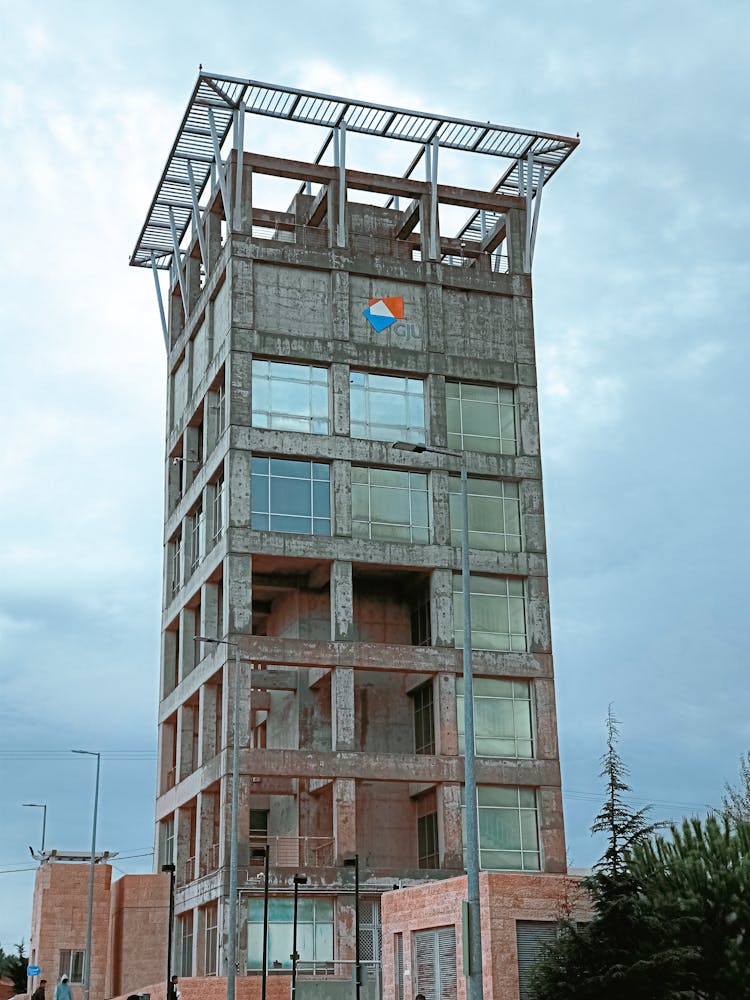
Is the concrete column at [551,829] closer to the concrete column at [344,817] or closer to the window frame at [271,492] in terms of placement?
the concrete column at [344,817]

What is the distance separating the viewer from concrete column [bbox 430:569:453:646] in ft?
219

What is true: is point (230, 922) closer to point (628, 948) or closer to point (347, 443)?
point (347, 443)

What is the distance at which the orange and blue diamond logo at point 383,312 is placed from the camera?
70812 mm

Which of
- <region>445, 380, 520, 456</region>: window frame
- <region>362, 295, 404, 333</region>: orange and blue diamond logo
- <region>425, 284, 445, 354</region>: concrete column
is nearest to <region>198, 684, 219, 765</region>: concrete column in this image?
<region>445, 380, 520, 456</region>: window frame

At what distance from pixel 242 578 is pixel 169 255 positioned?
27.6 m

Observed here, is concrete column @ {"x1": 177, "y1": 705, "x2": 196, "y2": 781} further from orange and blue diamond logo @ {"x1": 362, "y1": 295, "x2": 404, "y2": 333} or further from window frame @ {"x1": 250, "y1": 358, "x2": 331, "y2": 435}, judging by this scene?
orange and blue diamond logo @ {"x1": 362, "y1": 295, "x2": 404, "y2": 333}

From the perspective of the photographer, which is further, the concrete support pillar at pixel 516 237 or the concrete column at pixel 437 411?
the concrete support pillar at pixel 516 237

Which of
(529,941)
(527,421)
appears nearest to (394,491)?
(527,421)

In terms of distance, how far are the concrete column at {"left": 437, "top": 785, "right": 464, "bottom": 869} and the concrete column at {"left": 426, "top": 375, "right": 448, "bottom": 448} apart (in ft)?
55.4

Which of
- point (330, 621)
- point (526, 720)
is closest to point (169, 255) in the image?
point (330, 621)

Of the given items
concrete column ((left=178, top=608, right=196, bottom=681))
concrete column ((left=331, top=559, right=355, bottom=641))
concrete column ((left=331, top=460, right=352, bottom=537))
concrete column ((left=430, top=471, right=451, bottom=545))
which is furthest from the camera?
concrete column ((left=178, top=608, right=196, bottom=681))

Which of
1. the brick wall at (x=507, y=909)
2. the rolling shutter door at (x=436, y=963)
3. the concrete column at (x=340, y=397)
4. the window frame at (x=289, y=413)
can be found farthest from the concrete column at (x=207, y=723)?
the brick wall at (x=507, y=909)

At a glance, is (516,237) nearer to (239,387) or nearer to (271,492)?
(239,387)

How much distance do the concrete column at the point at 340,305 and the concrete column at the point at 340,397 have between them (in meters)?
1.71
